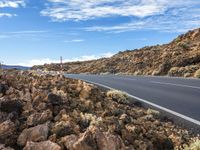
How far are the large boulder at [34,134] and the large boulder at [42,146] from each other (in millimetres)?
325

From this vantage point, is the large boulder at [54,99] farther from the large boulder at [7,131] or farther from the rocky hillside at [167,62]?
the rocky hillside at [167,62]

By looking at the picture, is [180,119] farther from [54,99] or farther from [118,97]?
[118,97]

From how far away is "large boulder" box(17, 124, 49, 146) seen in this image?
280 inches

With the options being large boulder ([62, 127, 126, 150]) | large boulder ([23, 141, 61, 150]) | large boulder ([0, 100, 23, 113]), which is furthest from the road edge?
large boulder ([23, 141, 61, 150])

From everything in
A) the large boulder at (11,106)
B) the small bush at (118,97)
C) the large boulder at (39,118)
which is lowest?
the small bush at (118,97)

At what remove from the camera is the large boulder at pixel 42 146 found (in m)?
6.63

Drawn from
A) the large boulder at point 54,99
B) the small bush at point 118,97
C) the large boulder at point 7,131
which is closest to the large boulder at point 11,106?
the large boulder at point 54,99

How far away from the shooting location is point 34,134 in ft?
23.5

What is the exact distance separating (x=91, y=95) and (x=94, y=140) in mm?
5705

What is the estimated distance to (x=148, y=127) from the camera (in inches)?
364

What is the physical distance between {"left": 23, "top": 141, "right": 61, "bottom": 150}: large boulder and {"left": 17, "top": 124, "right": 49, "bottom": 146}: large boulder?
1.07 feet

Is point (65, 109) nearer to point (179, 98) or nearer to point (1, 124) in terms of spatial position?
point (1, 124)

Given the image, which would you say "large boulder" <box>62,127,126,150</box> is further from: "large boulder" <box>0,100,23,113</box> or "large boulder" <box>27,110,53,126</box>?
"large boulder" <box>0,100,23,113</box>

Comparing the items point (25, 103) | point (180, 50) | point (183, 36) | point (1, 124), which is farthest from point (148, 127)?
point (183, 36)
